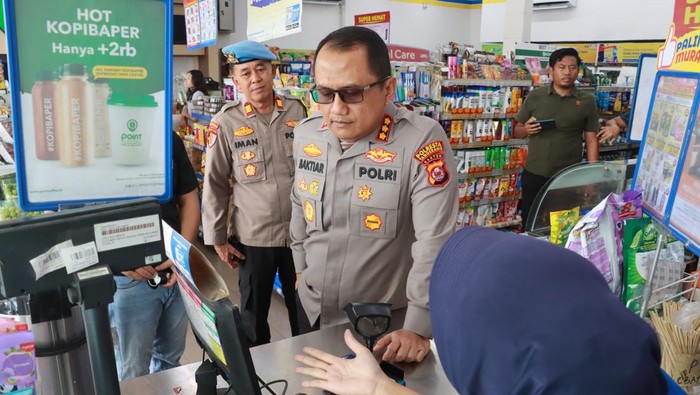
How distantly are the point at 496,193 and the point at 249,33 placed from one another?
2.62 meters

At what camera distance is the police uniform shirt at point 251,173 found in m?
2.86

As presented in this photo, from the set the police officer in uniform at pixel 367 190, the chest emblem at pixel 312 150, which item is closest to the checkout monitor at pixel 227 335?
the police officer in uniform at pixel 367 190

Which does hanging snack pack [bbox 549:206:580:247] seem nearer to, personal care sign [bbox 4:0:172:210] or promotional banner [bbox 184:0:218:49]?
personal care sign [bbox 4:0:172:210]

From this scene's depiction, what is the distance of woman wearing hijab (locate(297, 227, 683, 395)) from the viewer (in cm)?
57

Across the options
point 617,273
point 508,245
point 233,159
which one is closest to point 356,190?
point 617,273

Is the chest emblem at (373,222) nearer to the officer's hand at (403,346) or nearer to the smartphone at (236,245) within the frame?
the officer's hand at (403,346)

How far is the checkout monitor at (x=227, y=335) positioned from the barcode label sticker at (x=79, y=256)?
0.16 meters

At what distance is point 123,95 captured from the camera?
0.95 metres

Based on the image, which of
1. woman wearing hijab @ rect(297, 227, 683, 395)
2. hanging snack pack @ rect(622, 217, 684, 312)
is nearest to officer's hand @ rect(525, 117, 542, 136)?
hanging snack pack @ rect(622, 217, 684, 312)

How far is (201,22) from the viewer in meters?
5.08

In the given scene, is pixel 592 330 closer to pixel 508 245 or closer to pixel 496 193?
pixel 508 245

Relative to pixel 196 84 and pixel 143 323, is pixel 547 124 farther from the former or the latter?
pixel 196 84

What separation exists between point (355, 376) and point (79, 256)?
57 cm

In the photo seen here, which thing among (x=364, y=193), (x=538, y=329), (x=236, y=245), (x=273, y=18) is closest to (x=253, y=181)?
(x=236, y=245)
